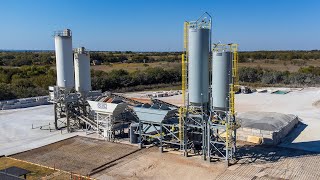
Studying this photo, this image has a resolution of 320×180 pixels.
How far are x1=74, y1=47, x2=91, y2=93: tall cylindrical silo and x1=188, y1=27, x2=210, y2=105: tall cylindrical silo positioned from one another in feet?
43.7

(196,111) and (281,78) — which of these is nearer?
(196,111)

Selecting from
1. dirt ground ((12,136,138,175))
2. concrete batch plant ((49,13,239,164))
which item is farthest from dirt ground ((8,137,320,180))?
concrete batch plant ((49,13,239,164))

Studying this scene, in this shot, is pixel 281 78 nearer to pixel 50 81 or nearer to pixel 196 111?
pixel 50 81

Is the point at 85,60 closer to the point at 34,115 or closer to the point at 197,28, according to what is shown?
the point at 34,115

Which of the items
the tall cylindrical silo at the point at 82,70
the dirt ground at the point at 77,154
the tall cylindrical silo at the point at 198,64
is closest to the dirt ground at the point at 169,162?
the dirt ground at the point at 77,154

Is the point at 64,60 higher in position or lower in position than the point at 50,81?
higher

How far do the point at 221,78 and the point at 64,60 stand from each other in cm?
1601

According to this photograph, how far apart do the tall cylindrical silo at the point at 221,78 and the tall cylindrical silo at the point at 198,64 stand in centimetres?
62

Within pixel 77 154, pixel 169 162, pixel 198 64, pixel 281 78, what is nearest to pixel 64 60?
pixel 77 154

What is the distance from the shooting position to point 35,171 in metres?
20.8

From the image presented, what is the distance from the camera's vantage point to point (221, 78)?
71.4 ft

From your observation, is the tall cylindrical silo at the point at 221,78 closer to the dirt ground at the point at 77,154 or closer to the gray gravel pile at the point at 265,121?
the gray gravel pile at the point at 265,121

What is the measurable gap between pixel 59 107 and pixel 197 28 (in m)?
16.5

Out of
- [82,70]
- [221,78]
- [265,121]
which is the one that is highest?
[82,70]
